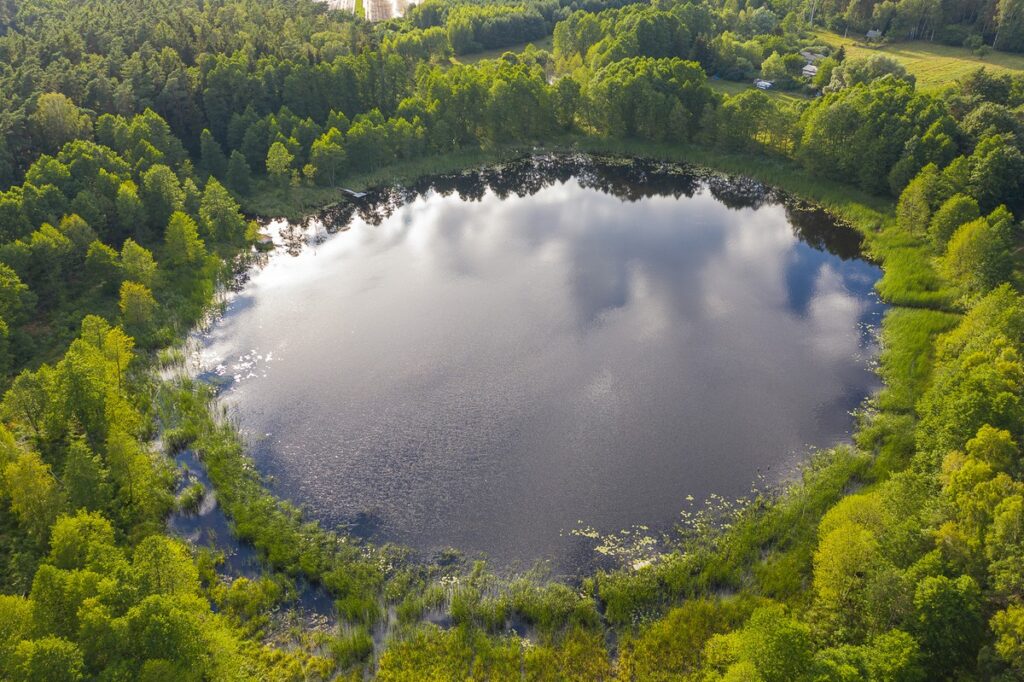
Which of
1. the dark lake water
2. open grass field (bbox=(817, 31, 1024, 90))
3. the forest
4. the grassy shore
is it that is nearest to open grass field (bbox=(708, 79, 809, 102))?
the forest

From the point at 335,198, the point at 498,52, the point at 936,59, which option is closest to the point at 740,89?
the point at 936,59

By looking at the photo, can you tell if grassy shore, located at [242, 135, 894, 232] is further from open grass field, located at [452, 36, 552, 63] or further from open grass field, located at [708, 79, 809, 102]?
open grass field, located at [452, 36, 552, 63]

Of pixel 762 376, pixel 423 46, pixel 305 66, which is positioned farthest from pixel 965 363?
pixel 423 46

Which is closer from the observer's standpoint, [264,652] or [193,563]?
[264,652]

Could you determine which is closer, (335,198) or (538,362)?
(538,362)

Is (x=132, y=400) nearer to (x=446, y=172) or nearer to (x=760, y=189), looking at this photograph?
(x=446, y=172)

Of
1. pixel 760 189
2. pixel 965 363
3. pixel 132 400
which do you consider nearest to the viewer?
pixel 965 363

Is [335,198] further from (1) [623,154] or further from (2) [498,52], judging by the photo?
(2) [498,52]
